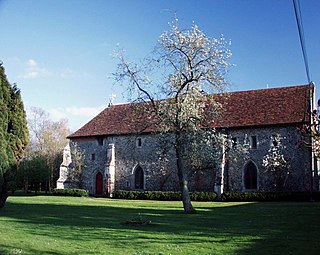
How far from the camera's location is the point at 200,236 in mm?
11750

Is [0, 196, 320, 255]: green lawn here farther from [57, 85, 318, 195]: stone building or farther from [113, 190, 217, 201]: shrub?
[113, 190, 217, 201]: shrub

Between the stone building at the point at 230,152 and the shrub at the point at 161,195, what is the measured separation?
50.1 inches

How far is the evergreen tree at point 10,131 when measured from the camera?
671 inches

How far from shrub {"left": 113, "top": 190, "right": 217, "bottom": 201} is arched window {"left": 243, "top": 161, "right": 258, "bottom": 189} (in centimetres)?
356

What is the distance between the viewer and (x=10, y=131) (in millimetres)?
18062

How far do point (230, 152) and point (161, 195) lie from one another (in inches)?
297

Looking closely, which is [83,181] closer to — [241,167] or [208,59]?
[241,167]

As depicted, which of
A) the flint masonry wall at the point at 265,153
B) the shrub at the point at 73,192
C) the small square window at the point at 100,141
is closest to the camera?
the flint masonry wall at the point at 265,153

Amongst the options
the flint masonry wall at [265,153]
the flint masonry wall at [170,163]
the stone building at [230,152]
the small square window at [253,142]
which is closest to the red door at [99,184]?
the stone building at [230,152]

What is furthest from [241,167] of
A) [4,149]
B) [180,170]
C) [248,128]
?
[4,149]

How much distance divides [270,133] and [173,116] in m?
14.7

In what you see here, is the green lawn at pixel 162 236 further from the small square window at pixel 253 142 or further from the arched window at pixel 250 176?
the small square window at pixel 253 142

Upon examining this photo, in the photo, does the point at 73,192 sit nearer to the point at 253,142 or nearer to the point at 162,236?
the point at 253,142

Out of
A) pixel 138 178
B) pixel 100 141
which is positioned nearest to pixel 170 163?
pixel 138 178
